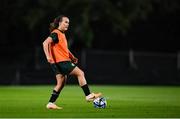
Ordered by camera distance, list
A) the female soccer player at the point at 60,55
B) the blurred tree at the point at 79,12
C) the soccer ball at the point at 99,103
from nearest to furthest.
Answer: the female soccer player at the point at 60,55
the soccer ball at the point at 99,103
the blurred tree at the point at 79,12

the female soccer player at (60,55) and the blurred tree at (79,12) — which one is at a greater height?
the blurred tree at (79,12)

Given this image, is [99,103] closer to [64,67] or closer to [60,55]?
[64,67]

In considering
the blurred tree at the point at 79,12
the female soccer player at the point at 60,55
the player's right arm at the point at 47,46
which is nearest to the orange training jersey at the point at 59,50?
the female soccer player at the point at 60,55

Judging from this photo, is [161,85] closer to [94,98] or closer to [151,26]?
[151,26]

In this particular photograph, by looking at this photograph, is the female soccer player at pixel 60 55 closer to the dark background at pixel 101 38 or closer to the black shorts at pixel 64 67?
the black shorts at pixel 64 67

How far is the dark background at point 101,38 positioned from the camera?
39.7 metres

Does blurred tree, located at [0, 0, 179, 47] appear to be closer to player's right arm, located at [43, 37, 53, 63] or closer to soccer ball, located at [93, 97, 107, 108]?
soccer ball, located at [93, 97, 107, 108]

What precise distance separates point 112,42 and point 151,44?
9.47 ft

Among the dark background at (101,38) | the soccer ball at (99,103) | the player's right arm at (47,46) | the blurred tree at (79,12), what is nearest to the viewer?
the player's right arm at (47,46)

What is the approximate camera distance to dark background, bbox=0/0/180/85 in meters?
39.7

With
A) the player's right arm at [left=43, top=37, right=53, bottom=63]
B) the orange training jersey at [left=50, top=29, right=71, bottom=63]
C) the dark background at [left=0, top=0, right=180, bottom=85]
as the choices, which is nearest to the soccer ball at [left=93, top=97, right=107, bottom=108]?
the orange training jersey at [left=50, top=29, right=71, bottom=63]

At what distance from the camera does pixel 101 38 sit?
175 ft

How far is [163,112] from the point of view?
16.3 metres

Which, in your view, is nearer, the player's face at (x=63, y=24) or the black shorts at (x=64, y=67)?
the black shorts at (x=64, y=67)
